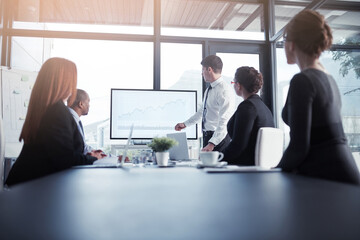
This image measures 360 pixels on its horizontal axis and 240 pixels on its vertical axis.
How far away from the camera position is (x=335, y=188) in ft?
2.43

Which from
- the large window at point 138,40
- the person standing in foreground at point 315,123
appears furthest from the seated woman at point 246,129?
the large window at point 138,40

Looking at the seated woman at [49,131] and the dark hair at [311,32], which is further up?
Result: the dark hair at [311,32]

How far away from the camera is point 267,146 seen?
2.01 metres

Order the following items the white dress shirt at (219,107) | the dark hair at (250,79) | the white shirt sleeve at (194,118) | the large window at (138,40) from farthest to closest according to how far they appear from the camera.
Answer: the large window at (138,40)
the white shirt sleeve at (194,118)
the white dress shirt at (219,107)
the dark hair at (250,79)

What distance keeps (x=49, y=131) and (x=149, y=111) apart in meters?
2.43

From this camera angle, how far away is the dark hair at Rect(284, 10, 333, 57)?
1335 mm

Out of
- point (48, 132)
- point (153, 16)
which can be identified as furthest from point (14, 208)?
point (153, 16)

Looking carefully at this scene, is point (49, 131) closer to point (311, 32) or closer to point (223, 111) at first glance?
point (311, 32)

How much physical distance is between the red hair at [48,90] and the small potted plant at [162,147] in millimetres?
592

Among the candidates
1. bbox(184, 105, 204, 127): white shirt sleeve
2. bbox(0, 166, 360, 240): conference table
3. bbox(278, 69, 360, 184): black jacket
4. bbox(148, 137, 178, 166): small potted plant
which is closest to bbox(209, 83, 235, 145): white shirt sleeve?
bbox(184, 105, 204, 127): white shirt sleeve

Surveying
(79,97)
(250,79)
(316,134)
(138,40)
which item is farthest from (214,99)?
(316,134)

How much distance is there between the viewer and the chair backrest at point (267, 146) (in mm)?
1965

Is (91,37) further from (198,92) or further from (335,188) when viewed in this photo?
(335,188)

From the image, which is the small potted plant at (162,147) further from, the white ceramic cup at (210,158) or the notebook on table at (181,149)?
the notebook on table at (181,149)
